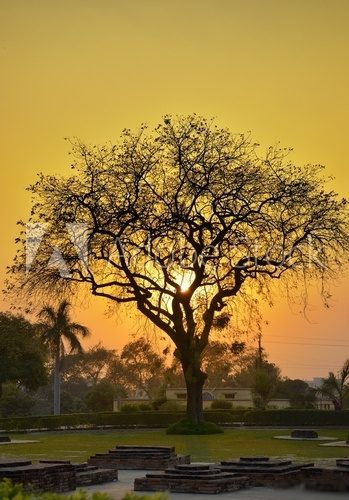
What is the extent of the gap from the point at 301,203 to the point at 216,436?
1368 cm

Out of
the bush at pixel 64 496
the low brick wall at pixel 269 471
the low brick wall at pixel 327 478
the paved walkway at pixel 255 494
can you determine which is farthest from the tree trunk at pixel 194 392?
the bush at pixel 64 496

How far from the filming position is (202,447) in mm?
34688

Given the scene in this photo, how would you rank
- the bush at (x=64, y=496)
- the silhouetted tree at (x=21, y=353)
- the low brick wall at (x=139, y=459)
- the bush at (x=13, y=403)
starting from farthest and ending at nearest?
1. the bush at (x=13, y=403)
2. the silhouetted tree at (x=21, y=353)
3. the low brick wall at (x=139, y=459)
4. the bush at (x=64, y=496)

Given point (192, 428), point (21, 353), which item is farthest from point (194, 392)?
point (21, 353)

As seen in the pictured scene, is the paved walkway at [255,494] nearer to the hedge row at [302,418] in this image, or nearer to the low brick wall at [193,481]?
the low brick wall at [193,481]

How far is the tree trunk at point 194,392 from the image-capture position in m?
46.7

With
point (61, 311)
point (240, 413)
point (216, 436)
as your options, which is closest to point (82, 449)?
point (216, 436)

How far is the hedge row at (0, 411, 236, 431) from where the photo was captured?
56.2 metres

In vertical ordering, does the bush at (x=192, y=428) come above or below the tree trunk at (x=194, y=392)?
below

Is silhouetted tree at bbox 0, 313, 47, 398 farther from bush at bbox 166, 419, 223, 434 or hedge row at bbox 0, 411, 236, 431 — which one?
bush at bbox 166, 419, 223, 434

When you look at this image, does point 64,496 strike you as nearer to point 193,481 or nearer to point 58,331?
point 193,481

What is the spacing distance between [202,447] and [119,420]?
23.6m

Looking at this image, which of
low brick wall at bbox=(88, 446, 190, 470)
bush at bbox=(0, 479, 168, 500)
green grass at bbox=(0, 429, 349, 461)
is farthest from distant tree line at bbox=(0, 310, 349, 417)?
bush at bbox=(0, 479, 168, 500)

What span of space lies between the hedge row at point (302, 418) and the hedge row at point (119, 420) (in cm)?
287
